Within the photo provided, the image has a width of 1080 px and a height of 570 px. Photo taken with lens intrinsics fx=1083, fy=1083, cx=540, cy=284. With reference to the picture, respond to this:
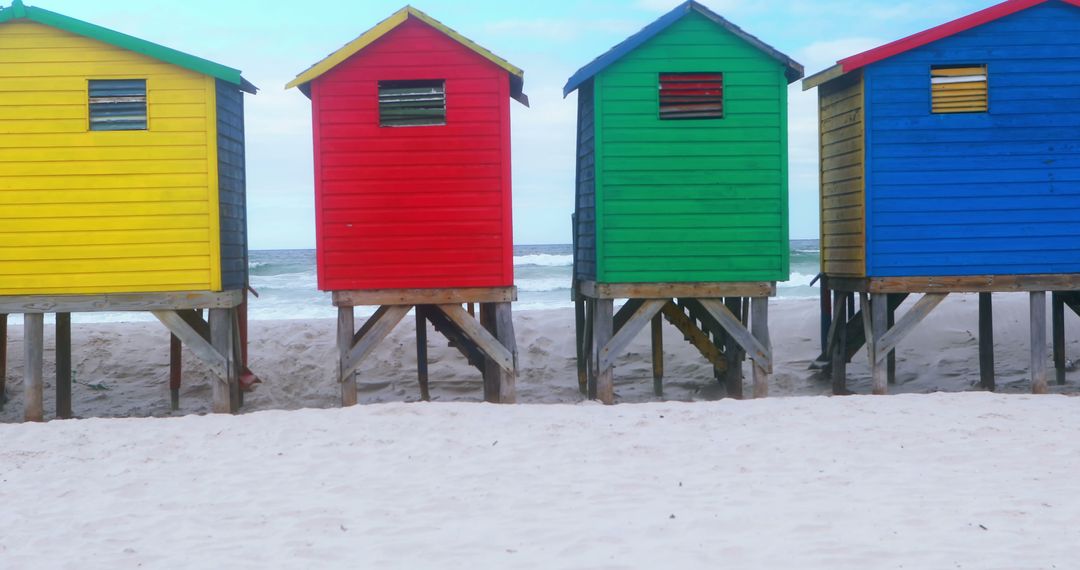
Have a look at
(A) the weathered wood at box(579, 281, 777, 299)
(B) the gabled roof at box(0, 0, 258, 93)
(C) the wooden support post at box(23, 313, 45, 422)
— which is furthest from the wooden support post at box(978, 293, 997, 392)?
(C) the wooden support post at box(23, 313, 45, 422)

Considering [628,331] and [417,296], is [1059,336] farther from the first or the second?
[417,296]

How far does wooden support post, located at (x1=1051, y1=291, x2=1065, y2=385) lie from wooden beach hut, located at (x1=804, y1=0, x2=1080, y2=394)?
197 cm

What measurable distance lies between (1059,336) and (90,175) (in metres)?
12.9

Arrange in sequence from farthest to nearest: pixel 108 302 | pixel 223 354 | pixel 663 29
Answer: pixel 223 354 < pixel 663 29 < pixel 108 302

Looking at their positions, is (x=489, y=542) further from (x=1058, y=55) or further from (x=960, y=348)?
(x=960, y=348)

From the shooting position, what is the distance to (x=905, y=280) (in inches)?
515

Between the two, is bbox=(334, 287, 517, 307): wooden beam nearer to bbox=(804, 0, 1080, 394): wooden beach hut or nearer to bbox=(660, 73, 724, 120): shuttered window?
bbox=(660, 73, 724, 120): shuttered window

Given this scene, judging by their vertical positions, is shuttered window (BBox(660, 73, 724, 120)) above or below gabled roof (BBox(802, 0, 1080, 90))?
below

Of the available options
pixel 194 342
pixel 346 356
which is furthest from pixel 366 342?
pixel 194 342

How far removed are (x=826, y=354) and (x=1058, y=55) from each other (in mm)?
5020

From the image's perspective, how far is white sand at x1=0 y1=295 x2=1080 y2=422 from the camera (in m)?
14.9

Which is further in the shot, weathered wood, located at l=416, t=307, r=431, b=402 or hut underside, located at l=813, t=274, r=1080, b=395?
weathered wood, located at l=416, t=307, r=431, b=402

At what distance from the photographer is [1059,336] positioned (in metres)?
15.2

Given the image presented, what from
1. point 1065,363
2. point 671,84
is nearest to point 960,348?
point 1065,363
